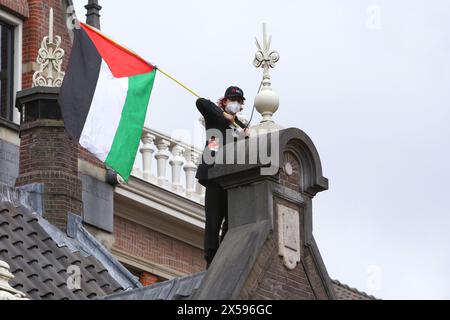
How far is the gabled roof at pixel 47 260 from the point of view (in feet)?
80.9

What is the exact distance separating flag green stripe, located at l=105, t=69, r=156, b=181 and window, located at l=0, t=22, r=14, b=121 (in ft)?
21.8

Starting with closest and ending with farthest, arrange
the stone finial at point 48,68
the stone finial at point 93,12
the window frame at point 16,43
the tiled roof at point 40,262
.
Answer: the tiled roof at point 40,262, the stone finial at point 48,68, the window frame at point 16,43, the stone finial at point 93,12

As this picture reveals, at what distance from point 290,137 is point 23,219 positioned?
5627 mm

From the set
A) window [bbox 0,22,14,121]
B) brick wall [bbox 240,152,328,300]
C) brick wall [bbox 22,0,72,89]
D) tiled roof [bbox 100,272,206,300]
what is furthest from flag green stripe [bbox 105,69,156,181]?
brick wall [bbox 22,0,72,89]

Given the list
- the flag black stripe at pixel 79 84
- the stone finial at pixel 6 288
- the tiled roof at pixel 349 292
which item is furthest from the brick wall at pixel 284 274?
the tiled roof at pixel 349 292

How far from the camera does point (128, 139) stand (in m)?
25.2

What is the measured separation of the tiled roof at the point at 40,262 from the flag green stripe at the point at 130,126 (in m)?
1.43

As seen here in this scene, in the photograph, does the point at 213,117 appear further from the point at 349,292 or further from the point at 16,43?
the point at 16,43

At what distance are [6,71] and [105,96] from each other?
24.7ft

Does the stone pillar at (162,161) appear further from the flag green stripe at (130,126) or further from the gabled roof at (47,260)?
the flag green stripe at (130,126)

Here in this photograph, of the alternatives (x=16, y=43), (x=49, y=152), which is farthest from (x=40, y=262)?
(x=16, y=43)
